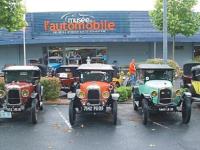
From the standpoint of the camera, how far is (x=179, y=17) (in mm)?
38000

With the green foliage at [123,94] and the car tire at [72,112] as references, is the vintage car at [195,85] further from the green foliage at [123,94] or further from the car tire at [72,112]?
the car tire at [72,112]

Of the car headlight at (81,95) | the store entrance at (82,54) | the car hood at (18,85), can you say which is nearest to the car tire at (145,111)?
the car headlight at (81,95)

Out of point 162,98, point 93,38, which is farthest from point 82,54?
point 162,98

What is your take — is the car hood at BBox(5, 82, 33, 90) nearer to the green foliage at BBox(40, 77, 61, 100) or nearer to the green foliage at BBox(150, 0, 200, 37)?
the green foliage at BBox(40, 77, 61, 100)

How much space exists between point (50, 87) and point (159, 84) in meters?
6.20

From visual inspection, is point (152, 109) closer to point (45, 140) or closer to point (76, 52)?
point (45, 140)

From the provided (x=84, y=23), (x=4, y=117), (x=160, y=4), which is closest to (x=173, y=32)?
(x=160, y=4)

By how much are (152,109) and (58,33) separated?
1048 inches

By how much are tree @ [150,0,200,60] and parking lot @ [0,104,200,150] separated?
804 inches

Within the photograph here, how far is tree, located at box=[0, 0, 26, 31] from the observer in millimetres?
23391

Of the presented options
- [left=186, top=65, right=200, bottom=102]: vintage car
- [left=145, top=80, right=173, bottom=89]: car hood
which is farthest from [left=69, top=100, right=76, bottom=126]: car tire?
[left=186, top=65, right=200, bottom=102]: vintage car

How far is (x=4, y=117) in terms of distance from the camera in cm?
1573

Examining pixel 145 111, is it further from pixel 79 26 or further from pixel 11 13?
pixel 79 26

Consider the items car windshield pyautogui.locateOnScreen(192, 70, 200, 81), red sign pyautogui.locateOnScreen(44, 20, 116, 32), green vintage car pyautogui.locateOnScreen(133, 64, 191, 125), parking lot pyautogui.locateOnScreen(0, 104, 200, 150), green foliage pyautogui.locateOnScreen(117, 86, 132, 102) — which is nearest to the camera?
parking lot pyautogui.locateOnScreen(0, 104, 200, 150)
